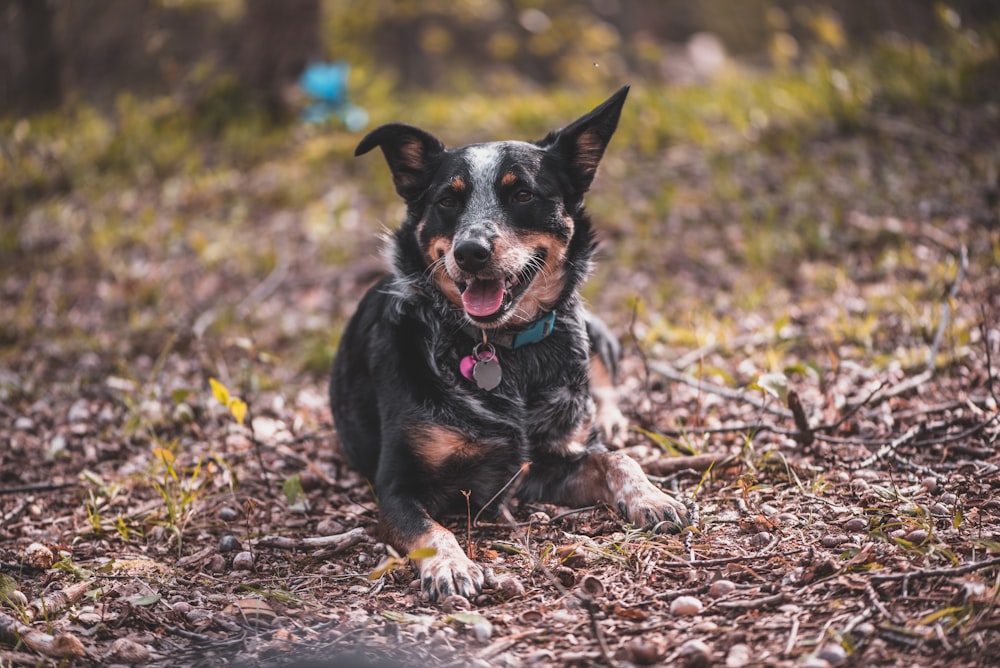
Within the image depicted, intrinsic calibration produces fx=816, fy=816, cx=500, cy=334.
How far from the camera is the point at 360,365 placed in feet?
14.0

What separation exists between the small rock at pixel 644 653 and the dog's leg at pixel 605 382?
6.14 feet

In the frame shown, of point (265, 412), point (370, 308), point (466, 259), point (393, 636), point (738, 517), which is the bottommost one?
point (265, 412)

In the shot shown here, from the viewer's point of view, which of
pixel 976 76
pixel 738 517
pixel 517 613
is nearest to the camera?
pixel 517 613

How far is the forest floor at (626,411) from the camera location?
269 cm

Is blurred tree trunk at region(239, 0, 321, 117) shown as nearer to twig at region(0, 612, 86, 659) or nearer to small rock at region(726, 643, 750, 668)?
twig at region(0, 612, 86, 659)

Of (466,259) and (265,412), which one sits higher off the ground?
(466,259)

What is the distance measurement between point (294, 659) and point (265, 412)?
9.25ft

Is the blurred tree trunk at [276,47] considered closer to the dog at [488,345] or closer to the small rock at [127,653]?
the dog at [488,345]

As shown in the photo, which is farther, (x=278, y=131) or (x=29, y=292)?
(x=278, y=131)

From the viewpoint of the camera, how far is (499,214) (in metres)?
3.73

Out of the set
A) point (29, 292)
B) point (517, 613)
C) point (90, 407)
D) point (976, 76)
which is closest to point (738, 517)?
point (517, 613)

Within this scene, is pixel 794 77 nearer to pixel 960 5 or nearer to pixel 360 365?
pixel 960 5

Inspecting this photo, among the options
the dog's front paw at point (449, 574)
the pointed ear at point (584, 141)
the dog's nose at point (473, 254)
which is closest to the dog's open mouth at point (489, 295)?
Answer: the dog's nose at point (473, 254)

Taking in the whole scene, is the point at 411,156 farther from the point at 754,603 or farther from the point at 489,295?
the point at 754,603
